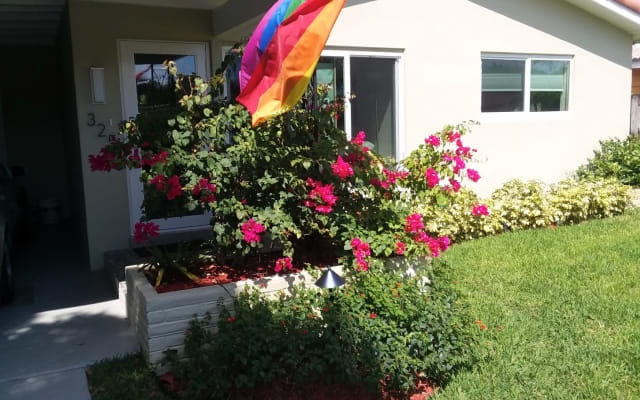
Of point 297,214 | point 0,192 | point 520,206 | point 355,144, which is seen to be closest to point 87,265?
point 0,192

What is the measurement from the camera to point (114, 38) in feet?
19.7

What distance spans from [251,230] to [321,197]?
578 mm

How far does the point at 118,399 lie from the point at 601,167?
9.18 metres

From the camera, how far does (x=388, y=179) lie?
450 centimetres

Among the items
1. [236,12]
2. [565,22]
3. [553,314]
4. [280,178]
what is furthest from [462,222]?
[565,22]

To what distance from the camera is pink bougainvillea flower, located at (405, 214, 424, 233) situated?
4.30 meters

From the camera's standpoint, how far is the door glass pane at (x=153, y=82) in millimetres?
6234

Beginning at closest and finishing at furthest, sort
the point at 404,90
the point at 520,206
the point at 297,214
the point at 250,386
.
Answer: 1. the point at 250,386
2. the point at 297,214
3. the point at 520,206
4. the point at 404,90

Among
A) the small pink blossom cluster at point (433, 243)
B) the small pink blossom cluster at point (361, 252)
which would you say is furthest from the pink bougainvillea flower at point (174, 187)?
the small pink blossom cluster at point (433, 243)

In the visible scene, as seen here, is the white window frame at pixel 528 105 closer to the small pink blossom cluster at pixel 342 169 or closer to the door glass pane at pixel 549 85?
the door glass pane at pixel 549 85

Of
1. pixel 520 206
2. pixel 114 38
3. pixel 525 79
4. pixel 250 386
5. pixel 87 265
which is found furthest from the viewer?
pixel 525 79


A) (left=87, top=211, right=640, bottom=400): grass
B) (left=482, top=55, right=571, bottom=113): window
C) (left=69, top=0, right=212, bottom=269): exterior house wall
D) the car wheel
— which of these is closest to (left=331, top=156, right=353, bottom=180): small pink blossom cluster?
(left=87, top=211, right=640, bottom=400): grass

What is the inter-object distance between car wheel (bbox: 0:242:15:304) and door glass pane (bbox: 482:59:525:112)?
7140 mm

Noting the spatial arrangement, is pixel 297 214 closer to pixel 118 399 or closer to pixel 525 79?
pixel 118 399
